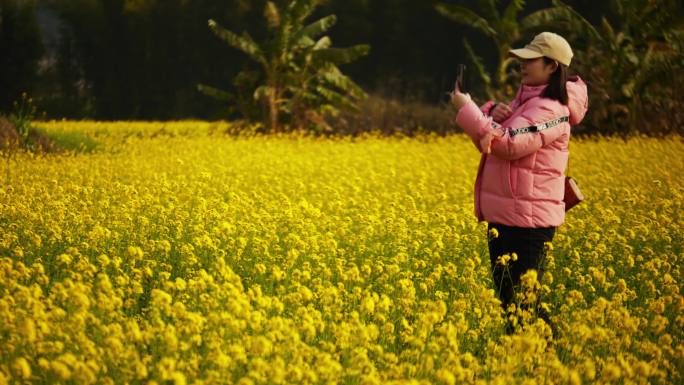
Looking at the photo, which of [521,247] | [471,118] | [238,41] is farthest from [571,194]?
[238,41]

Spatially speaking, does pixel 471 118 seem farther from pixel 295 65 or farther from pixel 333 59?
pixel 295 65

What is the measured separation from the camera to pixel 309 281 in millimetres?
5602

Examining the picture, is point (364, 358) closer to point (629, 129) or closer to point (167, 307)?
point (167, 307)

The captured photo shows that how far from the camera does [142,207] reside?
708cm

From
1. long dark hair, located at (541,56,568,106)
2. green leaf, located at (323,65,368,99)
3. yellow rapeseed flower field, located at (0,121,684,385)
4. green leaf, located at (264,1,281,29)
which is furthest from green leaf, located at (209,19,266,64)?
long dark hair, located at (541,56,568,106)

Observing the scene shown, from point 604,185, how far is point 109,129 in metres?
14.7

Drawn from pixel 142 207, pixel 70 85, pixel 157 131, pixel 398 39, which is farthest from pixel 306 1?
pixel 398 39

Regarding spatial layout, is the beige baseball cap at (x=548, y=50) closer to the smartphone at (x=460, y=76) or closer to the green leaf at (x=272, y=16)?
the smartphone at (x=460, y=76)

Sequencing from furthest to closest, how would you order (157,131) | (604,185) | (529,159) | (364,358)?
(157,131), (604,185), (529,159), (364,358)

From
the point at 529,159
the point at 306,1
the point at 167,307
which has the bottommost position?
the point at 167,307

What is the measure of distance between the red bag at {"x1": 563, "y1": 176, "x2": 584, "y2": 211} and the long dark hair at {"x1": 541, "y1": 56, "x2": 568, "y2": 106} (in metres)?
0.54

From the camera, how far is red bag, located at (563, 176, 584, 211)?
459 cm

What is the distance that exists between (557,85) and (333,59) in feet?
52.5

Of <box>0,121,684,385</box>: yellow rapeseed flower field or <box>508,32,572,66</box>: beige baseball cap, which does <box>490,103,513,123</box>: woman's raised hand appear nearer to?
<box>508,32,572,66</box>: beige baseball cap
